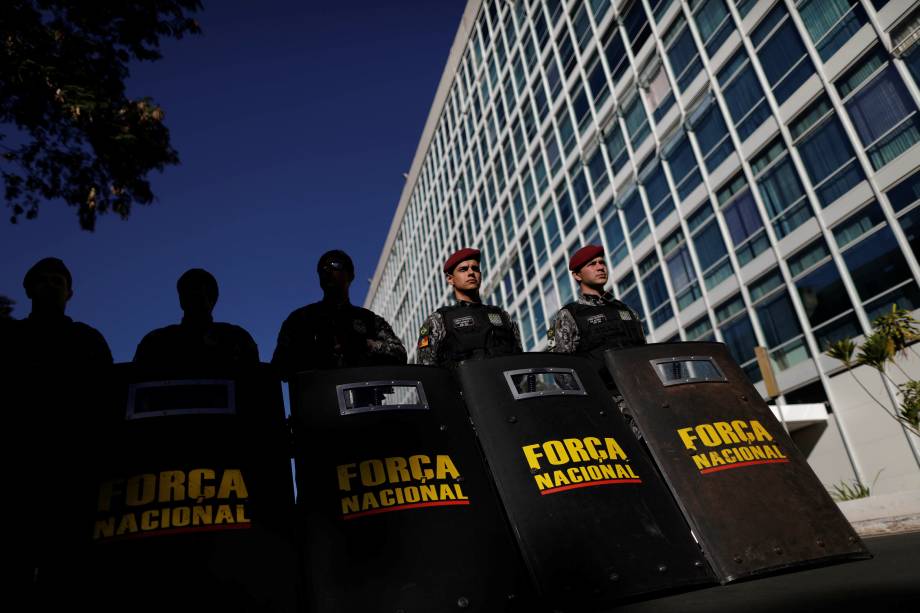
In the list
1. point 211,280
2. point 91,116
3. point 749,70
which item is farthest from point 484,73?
point 211,280

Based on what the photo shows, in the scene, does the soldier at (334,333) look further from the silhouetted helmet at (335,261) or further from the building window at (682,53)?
the building window at (682,53)

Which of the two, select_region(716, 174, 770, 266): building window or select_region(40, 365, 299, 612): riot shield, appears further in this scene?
select_region(716, 174, 770, 266): building window

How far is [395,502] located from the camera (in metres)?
2.15

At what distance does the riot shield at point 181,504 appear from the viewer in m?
1.79

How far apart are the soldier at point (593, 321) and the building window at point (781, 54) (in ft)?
49.3

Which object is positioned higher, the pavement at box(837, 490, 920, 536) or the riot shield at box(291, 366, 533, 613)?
the riot shield at box(291, 366, 533, 613)

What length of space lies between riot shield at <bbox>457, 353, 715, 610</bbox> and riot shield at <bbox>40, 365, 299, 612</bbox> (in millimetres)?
856

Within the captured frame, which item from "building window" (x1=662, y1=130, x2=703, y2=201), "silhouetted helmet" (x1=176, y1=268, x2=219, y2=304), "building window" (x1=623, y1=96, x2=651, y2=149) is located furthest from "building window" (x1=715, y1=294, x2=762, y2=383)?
"silhouetted helmet" (x1=176, y1=268, x2=219, y2=304)

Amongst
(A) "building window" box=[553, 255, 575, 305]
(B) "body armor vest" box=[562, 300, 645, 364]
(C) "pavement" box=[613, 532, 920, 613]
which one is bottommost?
(C) "pavement" box=[613, 532, 920, 613]

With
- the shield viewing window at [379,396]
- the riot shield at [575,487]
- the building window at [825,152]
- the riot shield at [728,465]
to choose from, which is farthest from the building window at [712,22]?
the shield viewing window at [379,396]

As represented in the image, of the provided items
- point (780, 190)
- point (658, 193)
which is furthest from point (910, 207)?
point (658, 193)

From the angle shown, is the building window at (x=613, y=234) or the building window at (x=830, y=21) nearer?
the building window at (x=830, y=21)

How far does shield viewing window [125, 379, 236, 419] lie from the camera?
84.4 inches

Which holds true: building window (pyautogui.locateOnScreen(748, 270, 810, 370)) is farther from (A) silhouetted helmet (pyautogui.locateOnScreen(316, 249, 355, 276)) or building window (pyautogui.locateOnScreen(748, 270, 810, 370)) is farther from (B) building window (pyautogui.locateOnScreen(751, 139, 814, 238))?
(A) silhouetted helmet (pyautogui.locateOnScreen(316, 249, 355, 276))
